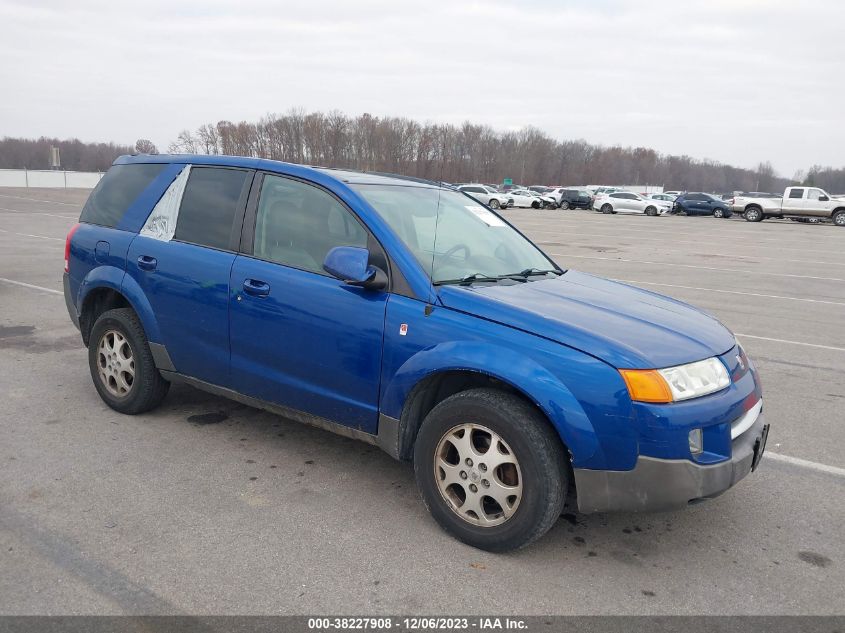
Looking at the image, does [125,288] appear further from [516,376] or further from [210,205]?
[516,376]

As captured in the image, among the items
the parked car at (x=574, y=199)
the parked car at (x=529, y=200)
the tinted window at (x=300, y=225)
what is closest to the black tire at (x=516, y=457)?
the tinted window at (x=300, y=225)

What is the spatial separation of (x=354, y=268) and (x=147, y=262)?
1832 millimetres

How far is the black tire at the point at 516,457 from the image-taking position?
309cm

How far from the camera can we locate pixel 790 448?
4.70 metres

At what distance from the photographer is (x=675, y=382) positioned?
10.1 ft

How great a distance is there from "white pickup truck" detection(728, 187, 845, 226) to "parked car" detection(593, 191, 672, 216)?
18.9 feet

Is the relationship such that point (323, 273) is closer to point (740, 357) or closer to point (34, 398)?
point (740, 357)

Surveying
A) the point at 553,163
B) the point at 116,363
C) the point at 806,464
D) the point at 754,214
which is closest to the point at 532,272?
the point at 806,464

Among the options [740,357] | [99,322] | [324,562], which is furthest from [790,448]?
[99,322]

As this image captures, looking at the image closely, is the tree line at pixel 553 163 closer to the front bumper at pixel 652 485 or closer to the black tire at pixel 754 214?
the black tire at pixel 754 214

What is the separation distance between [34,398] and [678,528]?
455cm

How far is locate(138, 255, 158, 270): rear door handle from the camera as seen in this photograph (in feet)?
15.0

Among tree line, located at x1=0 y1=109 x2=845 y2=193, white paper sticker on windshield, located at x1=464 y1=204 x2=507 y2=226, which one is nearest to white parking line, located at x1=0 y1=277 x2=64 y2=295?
white paper sticker on windshield, located at x1=464 y1=204 x2=507 y2=226

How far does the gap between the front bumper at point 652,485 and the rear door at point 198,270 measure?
89.8 inches
